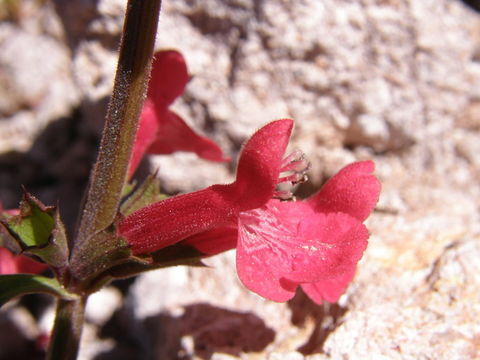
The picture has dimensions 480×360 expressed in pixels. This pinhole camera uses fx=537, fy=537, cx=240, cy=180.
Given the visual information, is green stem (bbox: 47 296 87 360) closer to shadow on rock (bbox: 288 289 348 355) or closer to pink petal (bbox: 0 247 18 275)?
pink petal (bbox: 0 247 18 275)

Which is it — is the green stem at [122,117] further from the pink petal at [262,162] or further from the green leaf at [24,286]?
the pink petal at [262,162]

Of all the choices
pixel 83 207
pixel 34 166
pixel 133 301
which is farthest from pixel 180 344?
pixel 34 166

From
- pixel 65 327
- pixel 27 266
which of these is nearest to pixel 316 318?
pixel 65 327

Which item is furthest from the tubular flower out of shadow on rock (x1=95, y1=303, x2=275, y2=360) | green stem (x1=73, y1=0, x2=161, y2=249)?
shadow on rock (x1=95, y1=303, x2=275, y2=360)

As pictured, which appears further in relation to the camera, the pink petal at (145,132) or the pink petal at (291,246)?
the pink petal at (145,132)

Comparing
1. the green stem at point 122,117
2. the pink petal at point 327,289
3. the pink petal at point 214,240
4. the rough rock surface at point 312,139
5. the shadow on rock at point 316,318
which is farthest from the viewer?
the rough rock surface at point 312,139

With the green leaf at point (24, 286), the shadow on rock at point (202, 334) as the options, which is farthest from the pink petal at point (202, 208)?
the shadow on rock at point (202, 334)
